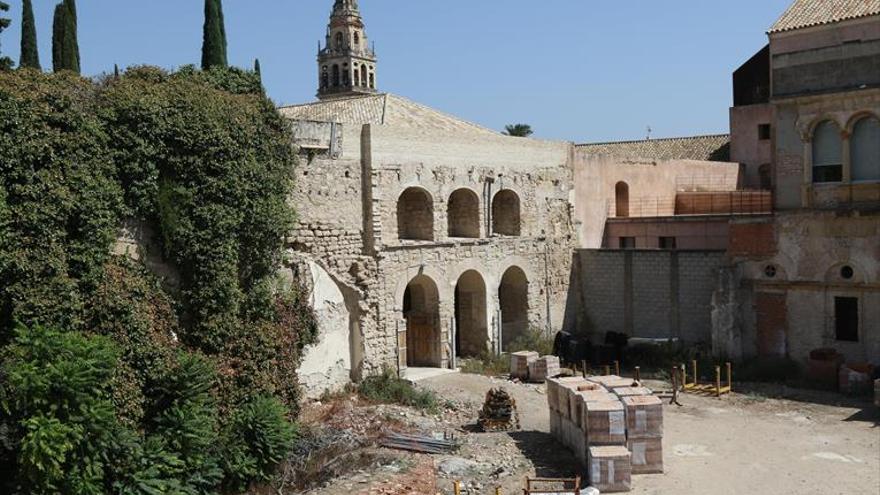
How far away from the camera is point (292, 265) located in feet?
58.4

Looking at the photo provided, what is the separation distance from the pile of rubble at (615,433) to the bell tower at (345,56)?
4445cm

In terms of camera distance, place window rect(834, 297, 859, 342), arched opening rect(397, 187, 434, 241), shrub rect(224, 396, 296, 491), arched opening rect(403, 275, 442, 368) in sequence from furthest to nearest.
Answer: arched opening rect(403, 275, 442, 368), arched opening rect(397, 187, 434, 241), window rect(834, 297, 859, 342), shrub rect(224, 396, 296, 491)

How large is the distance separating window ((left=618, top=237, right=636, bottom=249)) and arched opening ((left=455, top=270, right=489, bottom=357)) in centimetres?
719

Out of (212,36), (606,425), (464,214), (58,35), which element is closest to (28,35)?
(58,35)

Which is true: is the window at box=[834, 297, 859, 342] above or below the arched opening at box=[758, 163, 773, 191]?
below

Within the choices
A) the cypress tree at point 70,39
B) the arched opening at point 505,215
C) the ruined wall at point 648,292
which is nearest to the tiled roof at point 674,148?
the ruined wall at point 648,292

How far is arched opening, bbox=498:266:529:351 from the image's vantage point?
24672mm

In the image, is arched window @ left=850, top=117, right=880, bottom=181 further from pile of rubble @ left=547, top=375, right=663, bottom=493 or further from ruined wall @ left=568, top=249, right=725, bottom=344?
pile of rubble @ left=547, top=375, right=663, bottom=493

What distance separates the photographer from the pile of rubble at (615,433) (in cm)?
1390

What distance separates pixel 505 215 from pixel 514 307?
8.95 ft

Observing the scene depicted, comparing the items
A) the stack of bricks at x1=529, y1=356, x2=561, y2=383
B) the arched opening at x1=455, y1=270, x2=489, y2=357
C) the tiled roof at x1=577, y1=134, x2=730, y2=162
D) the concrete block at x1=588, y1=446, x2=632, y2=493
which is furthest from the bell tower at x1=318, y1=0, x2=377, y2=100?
the concrete block at x1=588, y1=446, x2=632, y2=493

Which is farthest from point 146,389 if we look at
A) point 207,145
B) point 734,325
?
point 734,325

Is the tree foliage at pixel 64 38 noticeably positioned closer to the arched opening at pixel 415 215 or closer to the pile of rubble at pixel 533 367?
the arched opening at pixel 415 215

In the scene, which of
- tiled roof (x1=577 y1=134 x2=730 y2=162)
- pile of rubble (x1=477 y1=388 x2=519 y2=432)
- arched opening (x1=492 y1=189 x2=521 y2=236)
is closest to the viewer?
pile of rubble (x1=477 y1=388 x2=519 y2=432)
